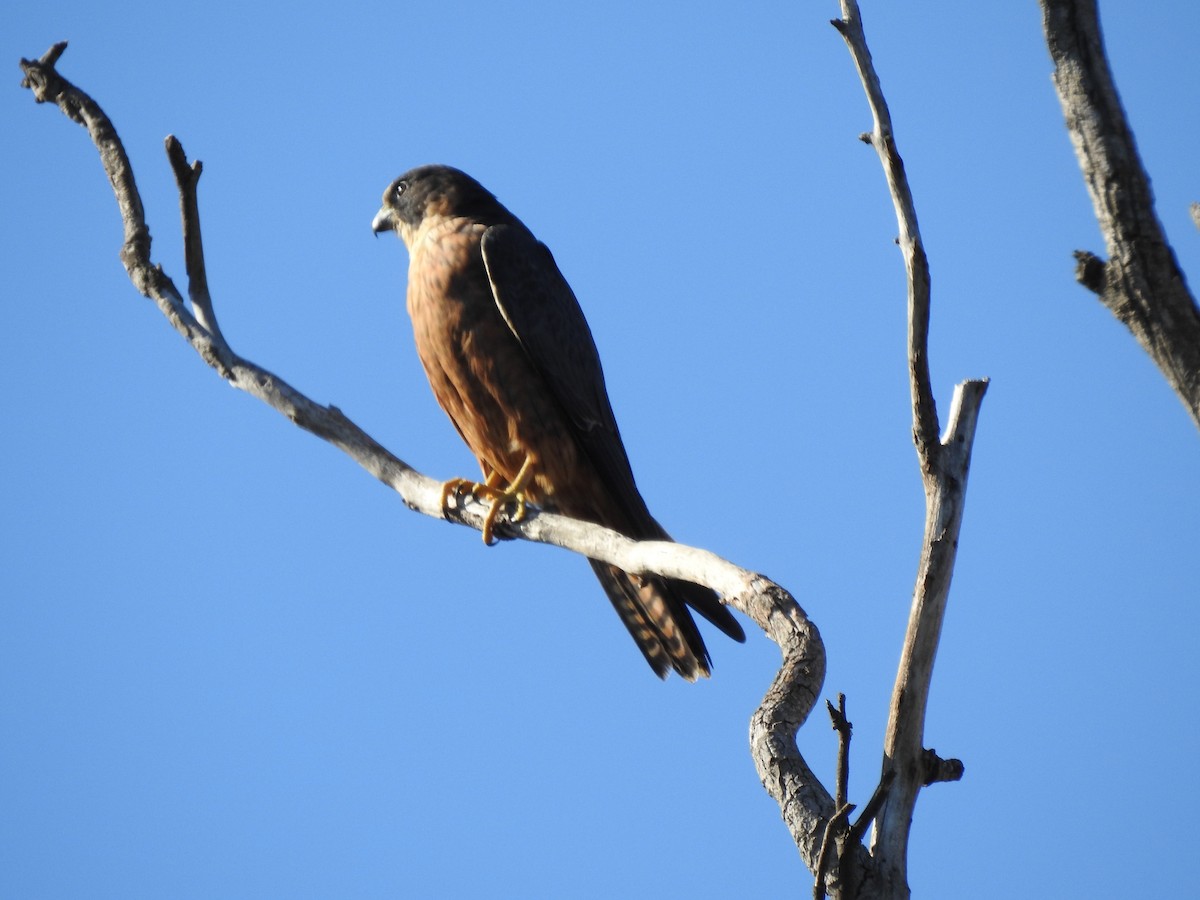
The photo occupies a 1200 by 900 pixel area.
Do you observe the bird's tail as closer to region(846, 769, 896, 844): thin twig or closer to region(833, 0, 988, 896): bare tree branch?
region(833, 0, 988, 896): bare tree branch

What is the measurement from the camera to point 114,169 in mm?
4102

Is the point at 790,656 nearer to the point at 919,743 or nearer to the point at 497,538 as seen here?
the point at 919,743

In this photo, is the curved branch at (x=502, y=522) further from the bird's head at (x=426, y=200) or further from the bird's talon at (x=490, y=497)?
the bird's head at (x=426, y=200)

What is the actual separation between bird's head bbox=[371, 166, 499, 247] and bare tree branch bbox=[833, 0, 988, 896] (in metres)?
2.88

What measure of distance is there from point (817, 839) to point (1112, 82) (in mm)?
1347

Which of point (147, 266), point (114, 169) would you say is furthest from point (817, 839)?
point (114, 169)

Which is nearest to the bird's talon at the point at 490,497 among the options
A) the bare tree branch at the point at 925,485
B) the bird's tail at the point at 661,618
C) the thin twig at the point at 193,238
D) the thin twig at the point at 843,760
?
the bird's tail at the point at 661,618

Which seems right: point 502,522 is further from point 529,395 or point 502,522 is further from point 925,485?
point 925,485

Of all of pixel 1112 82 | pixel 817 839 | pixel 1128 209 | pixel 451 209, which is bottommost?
pixel 817 839

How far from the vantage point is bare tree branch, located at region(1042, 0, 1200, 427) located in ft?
6.04

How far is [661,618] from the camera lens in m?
4.33

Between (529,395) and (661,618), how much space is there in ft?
3.19

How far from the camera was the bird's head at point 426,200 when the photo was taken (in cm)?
526

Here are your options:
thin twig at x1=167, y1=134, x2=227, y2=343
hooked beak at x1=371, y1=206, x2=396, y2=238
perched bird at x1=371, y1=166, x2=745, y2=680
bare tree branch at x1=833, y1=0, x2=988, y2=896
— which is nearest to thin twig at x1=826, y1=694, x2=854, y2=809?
bare tree branch at x1=833, y1=0, x2=988, y2=896
